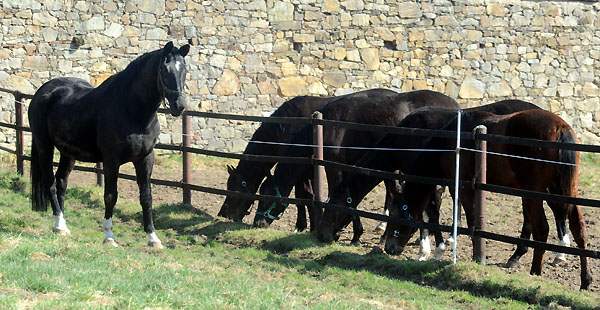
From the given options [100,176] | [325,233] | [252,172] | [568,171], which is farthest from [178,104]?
[100,176]

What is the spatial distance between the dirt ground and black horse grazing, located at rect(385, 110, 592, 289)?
1.38 ft

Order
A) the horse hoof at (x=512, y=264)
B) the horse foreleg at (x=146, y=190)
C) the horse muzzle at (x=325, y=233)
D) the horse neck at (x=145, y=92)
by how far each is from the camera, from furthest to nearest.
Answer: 1. the horse muzzle at (x=325, y=233)
2. the horse hoof at (x=512, y=264)
3. the horse foreleg at (x=146, y=190)
4. the horse neck at (x=145, y=92)

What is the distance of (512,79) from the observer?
54.1 ft

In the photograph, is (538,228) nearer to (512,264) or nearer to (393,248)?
(512,264)

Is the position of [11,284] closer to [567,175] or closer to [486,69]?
[567,175]

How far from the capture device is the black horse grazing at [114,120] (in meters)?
7.57

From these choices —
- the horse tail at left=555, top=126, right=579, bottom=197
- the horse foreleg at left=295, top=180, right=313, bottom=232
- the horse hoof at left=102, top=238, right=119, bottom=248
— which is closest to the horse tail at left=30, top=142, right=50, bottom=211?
the horse hoof at left=102, top=238, right=119, bottom=248

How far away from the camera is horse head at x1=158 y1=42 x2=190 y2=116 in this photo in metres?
7.36

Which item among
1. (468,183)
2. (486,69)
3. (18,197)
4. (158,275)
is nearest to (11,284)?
(158,275)

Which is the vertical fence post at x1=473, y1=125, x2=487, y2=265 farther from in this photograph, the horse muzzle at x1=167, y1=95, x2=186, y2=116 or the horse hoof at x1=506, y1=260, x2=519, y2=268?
the horse muzzle at x1=167, y1=95, x2=186, y2=116

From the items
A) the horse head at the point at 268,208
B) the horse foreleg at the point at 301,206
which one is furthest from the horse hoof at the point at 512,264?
the horse head at the point at 268,208

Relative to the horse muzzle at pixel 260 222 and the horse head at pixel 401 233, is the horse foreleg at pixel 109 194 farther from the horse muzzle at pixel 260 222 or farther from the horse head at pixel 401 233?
the horse head at pixel 401 233

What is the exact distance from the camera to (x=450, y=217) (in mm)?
10758

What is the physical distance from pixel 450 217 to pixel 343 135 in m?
1.83
